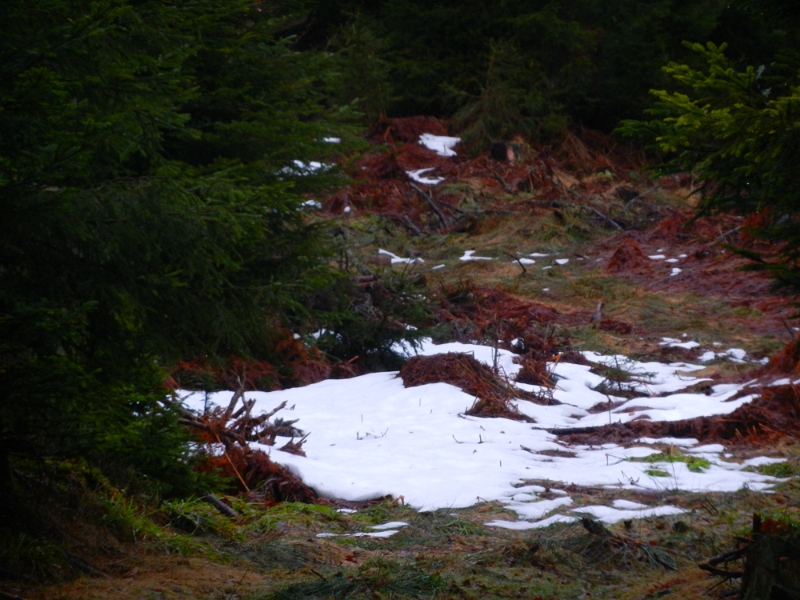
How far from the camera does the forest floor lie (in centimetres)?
326

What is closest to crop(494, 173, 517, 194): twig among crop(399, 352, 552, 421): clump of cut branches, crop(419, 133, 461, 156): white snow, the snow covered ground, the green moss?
crop(419, 133, 461, 156): white snow

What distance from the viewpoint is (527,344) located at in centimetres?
960

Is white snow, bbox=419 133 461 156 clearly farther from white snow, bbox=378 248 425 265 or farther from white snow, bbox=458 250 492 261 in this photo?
white snow, bbox=378 248 425 265

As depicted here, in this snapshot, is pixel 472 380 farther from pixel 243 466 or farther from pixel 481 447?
pixel 243 466

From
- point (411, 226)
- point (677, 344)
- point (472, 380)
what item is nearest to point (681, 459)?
point (472, 380)

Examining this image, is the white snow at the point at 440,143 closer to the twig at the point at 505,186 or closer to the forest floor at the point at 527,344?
the forest floor at the point at 527,344

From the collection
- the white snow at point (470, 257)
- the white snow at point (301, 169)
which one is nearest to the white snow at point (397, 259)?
the white snow at point (470, 257)

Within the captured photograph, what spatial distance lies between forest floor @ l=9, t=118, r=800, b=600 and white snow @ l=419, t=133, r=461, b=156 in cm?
24

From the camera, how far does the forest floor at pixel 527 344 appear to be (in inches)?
128

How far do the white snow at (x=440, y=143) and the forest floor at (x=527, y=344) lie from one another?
0.24 meters

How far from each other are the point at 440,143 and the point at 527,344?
39.2ft

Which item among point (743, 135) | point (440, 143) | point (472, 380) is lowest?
point (472, 380)

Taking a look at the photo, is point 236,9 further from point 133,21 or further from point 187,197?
point 187,197

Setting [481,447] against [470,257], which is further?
[470,257]
